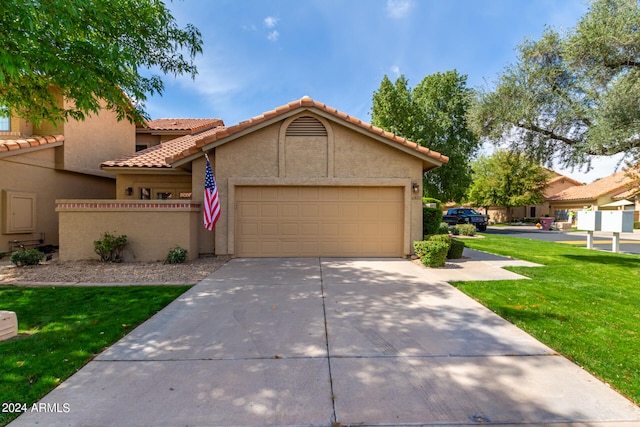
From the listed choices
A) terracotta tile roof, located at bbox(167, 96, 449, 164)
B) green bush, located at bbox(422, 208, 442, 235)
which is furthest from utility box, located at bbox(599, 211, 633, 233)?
terracotta tile roof, located at bbox(167, 96, 449, 164)

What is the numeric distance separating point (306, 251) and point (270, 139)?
3.92 m

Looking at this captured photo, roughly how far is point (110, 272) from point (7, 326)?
3.97m

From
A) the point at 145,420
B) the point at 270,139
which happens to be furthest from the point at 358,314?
the point at 270,139

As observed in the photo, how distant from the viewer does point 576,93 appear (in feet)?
30.6

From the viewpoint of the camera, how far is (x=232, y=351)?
358 cm

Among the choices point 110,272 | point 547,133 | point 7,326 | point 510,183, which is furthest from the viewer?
point 510,183

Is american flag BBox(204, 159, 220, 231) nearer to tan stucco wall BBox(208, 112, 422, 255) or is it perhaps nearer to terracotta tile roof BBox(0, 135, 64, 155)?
tan stucco wall BBox(208, 112, 422, 255)

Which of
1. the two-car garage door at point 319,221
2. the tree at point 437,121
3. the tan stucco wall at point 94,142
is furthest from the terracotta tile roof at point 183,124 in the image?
the tree at point 437,121

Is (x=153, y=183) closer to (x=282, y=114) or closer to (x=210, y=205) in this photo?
(x=210, y=205)

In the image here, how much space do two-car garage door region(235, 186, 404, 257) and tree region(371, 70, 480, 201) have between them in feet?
50.3

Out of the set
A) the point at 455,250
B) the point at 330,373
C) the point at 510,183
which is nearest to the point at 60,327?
the point at 330,373

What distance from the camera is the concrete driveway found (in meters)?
2.51

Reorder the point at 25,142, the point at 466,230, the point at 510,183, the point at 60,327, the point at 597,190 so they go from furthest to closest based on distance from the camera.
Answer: the point at 510,183, the point at 597,190, the point at 466,230, the point at 25,142, the point at 60,327

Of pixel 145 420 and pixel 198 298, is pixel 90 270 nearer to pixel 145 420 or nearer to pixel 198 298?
pixel 198 298
